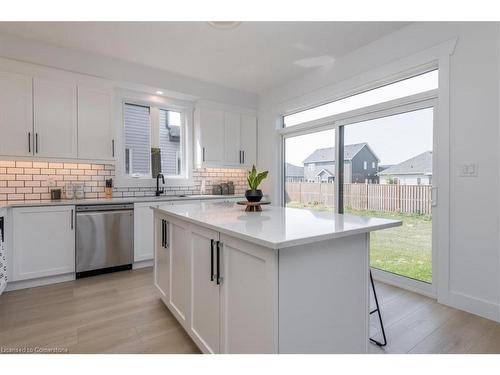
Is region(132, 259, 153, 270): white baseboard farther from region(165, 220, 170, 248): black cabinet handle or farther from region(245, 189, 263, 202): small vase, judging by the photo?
region(245, 189, 263, 202): small vase

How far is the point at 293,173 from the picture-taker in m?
4.70

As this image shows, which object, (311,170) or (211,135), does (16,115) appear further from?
(311,170)

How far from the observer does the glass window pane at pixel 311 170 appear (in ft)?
13.0

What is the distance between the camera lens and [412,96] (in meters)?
2.88

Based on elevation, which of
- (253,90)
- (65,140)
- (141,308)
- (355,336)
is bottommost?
(141,308)

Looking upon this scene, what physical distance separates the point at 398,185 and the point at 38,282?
4.20 metres

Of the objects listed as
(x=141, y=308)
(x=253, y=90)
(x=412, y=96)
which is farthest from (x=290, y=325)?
(x=253, y=90)

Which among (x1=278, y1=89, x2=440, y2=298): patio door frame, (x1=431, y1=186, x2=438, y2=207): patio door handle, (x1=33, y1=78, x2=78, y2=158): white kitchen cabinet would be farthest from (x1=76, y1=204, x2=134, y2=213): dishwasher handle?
(x1=431, y1=186, x2=438, y2=207): patio door handle

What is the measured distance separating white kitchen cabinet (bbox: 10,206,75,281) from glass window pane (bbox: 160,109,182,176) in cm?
167

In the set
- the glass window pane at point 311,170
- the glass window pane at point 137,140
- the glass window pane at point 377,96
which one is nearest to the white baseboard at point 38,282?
the glass window pane at point 137,140

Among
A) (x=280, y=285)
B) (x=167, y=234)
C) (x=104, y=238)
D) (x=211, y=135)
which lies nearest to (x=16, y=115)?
(x=104, y=238)

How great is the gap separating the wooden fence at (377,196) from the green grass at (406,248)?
0.08m
